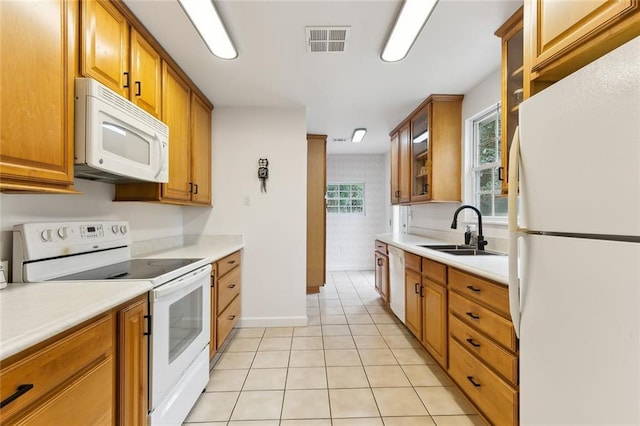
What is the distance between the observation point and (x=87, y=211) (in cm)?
174

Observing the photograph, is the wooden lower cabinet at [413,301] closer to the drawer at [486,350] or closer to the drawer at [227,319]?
the drawer at [486,350]

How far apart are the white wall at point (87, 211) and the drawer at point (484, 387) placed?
2317 mm

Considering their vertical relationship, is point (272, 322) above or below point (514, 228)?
below

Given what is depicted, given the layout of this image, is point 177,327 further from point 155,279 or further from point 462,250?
point 462,250

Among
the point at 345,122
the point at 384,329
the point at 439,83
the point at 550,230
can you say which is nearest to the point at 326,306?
the point at 384,329

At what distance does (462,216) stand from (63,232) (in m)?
3.14

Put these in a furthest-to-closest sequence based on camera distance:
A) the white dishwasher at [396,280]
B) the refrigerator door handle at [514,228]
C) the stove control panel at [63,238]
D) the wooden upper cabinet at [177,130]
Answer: the white dishwasher at [396,280] < the wooden upper cabinet at [177,130] < the stove control panel at [63,238] < the refrigerator door handle at [514,228]

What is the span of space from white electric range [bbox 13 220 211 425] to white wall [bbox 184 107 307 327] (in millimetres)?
1152

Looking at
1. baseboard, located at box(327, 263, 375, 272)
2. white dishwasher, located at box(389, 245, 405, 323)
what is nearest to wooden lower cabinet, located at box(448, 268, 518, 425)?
white dishwasher, located at box(389, 245, 405, 323)

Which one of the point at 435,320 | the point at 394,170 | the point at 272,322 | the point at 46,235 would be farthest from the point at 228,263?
the point at 394,170

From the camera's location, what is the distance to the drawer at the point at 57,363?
69 centimetres

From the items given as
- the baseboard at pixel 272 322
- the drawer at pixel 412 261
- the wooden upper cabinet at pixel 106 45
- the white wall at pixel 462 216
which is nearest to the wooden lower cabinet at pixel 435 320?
the drawer at pixel 412 261

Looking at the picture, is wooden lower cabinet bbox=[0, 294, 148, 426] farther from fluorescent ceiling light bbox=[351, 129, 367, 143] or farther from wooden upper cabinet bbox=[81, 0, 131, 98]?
fluorescent ceiling light bbox=[351, 129, 367, 143]

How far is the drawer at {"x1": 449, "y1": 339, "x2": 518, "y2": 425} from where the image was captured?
4.18ft
